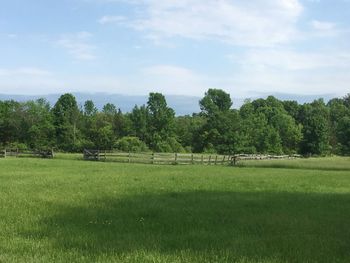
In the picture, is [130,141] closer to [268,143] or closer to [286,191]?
[268,143]

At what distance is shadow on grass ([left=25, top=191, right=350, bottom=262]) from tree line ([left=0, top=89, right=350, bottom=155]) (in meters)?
74.9

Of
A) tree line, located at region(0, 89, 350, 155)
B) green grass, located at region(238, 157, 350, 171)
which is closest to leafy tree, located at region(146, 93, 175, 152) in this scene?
tree line, located at region(0, 89, 350, 155)

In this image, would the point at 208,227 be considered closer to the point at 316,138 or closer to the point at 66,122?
the point at 66,122

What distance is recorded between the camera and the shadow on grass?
8.48 metres

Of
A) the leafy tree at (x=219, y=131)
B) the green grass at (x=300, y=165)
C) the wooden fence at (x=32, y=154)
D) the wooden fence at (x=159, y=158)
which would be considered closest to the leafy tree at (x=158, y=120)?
the leafy tree at (x=219, y=131)

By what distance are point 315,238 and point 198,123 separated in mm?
106033

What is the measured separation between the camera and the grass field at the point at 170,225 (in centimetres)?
816

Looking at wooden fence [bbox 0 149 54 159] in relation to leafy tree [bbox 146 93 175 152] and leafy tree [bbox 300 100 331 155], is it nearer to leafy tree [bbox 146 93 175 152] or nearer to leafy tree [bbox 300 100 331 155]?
leafy tree [bbox 146 93 175 152]

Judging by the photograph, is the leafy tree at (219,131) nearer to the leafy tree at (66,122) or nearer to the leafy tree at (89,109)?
the leafy tree at (66,122)

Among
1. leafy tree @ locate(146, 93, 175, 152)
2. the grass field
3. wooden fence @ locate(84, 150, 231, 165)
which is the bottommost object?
wooden fence @ locate(84, 150, 231, 165)

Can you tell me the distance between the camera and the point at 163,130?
349 feet

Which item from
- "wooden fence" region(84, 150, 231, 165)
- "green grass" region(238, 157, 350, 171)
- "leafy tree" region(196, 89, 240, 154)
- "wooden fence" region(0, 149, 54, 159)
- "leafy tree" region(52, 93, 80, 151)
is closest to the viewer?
"green grass" region(238, 157, 350, 171)

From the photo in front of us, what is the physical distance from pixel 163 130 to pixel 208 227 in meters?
95.9

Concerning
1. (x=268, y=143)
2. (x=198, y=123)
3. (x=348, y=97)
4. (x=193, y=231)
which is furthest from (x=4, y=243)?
(x=348, y=97)
